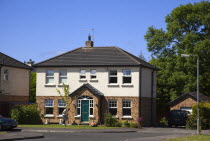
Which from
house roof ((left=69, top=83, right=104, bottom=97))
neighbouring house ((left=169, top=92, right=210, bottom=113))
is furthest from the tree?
house roof ((left=69, top=83, right=104, bottom=97))

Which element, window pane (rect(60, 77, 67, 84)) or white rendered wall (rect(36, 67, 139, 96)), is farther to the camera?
window pane (rect(60, 77, 67, 84))

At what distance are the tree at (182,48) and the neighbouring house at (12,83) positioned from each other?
54.6ft

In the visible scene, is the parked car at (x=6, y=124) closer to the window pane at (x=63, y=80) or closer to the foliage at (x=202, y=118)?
the window pane at (x=63, y=80)

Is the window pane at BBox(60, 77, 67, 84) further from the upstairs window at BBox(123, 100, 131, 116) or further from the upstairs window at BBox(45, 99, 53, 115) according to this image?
the upstairs window at BBox(123, 100, 131, 116)

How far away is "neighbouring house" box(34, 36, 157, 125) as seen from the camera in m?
43.3

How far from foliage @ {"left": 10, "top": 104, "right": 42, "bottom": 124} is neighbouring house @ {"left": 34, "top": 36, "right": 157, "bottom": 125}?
2.18 meters

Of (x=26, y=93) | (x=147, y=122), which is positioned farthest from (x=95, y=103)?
(x=26, y=93)

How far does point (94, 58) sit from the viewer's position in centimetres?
4559

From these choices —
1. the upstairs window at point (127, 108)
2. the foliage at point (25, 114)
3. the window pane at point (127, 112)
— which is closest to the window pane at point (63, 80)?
the foliage at point (25, 114)

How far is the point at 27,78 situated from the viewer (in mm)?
52625

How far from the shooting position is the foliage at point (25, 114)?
42300 mm

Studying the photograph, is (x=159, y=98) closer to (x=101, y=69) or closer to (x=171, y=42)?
(x=171, y=42)

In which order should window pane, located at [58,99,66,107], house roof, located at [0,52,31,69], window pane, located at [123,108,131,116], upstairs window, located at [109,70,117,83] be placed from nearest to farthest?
window pane, located at [123,108,131,116]
upstairs window, located at [109,70,117,83]
window pane, located at [58,99,66,107]
house roof, located at [0,52,31,69]

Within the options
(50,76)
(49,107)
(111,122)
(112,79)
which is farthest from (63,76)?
(111,122)
